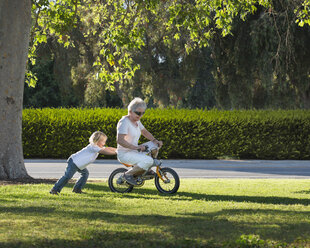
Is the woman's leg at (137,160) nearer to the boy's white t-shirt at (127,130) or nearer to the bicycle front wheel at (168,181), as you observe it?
the boy's white t-shirt at (127,130)

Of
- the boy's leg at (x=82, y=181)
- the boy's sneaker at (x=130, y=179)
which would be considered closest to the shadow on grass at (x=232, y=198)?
the boy's sneaker at (x=130, y=179)

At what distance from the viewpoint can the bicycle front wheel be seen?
950cm

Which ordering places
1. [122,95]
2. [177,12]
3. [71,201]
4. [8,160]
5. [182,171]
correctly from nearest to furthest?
[71,201] < [8,160] < [177,12] < [182,171] < [122,95]

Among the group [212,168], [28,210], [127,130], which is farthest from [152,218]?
[212,168]

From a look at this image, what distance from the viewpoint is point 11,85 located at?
11711 mm

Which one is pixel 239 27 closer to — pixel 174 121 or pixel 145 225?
pixel 174 121

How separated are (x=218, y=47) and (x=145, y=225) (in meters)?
19.1

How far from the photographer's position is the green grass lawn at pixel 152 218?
18.7ft

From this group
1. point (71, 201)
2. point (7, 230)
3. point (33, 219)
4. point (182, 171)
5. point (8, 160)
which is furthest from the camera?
point (182, 171)

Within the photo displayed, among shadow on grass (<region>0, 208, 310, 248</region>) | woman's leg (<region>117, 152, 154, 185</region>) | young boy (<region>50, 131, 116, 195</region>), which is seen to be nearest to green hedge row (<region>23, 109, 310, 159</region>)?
woman's leg (<region>117, 152, 154, 185</region>)

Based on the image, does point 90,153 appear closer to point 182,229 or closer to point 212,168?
point 182,229

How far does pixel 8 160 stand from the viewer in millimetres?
11680

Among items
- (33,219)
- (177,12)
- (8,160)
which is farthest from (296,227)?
(177,12)

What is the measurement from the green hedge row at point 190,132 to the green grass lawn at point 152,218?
10.2m
